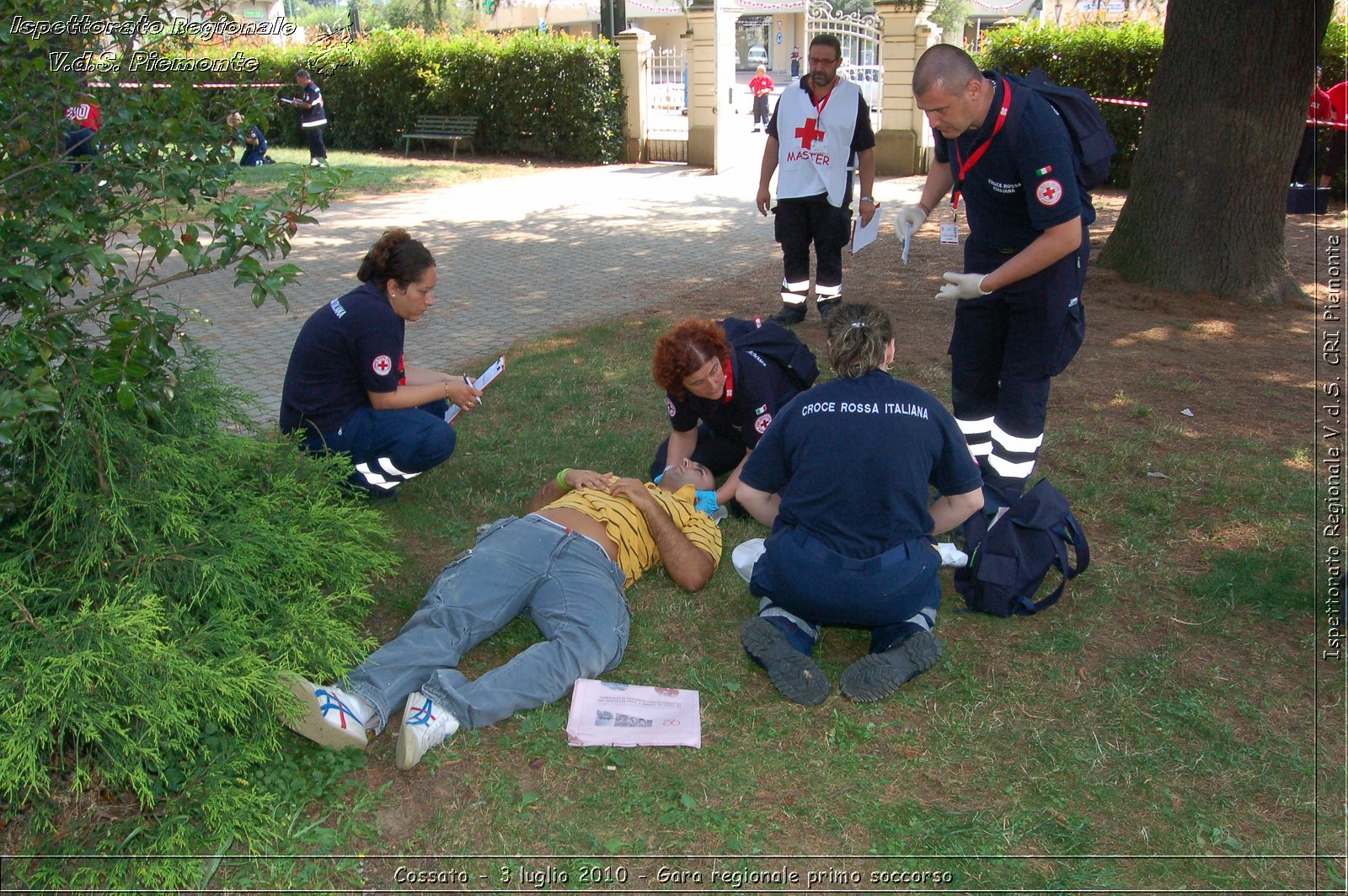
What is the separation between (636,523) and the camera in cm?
392

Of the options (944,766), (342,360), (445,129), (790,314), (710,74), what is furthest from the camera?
(445,129)

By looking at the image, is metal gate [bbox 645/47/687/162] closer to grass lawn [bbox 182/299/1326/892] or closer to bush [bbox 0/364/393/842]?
grass lawn [bbox 182/299/1326/892]

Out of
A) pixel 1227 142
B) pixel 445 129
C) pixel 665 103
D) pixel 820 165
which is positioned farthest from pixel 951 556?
pixel 445 129

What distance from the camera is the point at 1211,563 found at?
4.21 meters

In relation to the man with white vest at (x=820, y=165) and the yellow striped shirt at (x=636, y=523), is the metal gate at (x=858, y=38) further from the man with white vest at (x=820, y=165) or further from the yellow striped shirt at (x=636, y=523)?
the yellow striped shirt at (x=636, y=523)

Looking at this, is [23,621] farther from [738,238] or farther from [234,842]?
[738,238]

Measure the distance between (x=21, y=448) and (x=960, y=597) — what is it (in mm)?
3327

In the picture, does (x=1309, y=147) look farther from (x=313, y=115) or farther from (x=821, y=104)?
(x=313, y=115)

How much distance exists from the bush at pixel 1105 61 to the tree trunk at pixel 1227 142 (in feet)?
20.1

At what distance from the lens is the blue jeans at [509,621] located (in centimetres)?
319

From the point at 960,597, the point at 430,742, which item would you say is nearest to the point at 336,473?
the point at 430,742

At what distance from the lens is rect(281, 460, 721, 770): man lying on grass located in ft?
10.1

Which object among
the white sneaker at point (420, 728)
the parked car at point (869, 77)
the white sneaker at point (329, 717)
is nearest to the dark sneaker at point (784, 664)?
the white sneaker at point (420, 728)

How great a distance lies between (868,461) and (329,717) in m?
1.81
